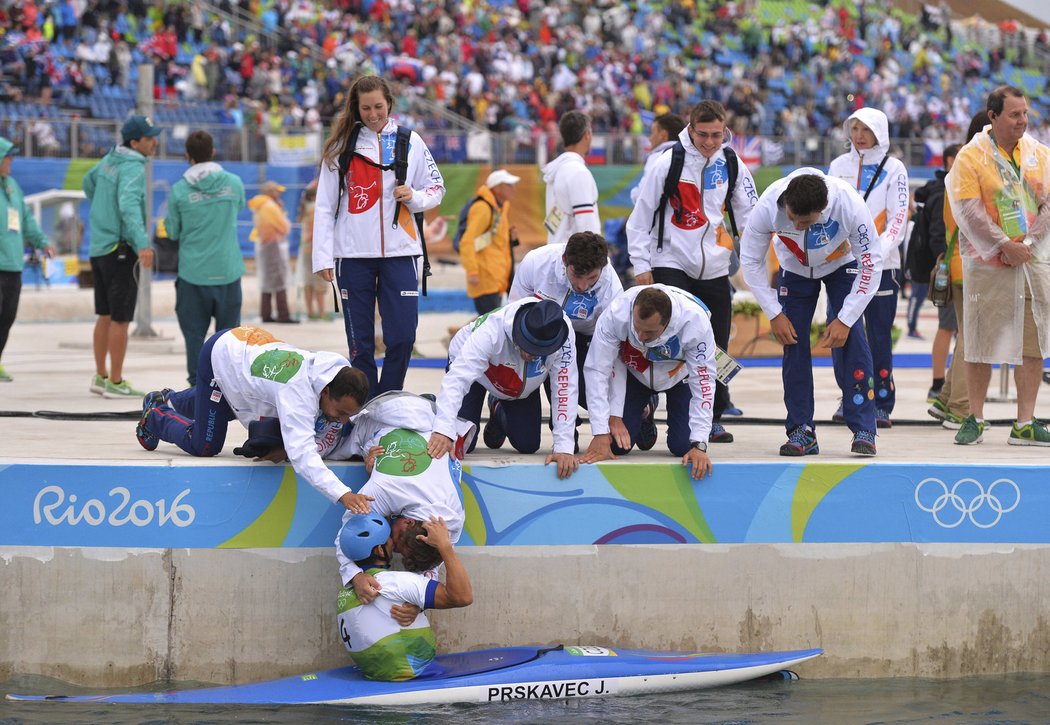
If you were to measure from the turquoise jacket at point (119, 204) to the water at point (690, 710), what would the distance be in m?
3.84

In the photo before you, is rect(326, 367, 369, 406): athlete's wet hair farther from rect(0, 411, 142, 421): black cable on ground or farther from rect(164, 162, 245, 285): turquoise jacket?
rect(164, 162, 245, 285): turquoise jacket

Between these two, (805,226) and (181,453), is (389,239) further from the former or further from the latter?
(805,226)

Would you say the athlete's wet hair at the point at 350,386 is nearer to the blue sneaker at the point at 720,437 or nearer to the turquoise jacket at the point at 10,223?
the blue sneaker at the point at 720,437

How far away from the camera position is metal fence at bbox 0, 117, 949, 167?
62.6 feet

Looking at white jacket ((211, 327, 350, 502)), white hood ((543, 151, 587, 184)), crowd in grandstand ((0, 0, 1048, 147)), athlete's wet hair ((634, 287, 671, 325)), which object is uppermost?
crowd in grandstand ((0, 0, 1048, 147))

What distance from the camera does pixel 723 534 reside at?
268 inches

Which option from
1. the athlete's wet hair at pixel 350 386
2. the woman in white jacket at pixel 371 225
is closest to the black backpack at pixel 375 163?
the woman in white jacket at pixel 371 225

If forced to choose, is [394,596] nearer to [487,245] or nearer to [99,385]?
[99,385]

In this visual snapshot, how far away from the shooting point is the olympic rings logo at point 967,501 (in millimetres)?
6855

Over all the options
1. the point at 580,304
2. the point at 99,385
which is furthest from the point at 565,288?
the point at 99,385

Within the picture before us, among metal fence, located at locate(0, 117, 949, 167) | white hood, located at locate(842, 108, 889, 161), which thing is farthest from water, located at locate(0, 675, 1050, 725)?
metal fence, located at locate(0, 117, 949, 167)

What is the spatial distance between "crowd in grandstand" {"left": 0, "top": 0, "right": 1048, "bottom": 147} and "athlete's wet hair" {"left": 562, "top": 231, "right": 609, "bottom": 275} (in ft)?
29.8

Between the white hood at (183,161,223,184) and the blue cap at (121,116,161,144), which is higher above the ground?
the blue cap at (121,116,161,144)

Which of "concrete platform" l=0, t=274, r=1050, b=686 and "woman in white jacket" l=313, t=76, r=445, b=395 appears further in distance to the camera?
"woman in white jacket" l=313, t=76, r=445, b=395
